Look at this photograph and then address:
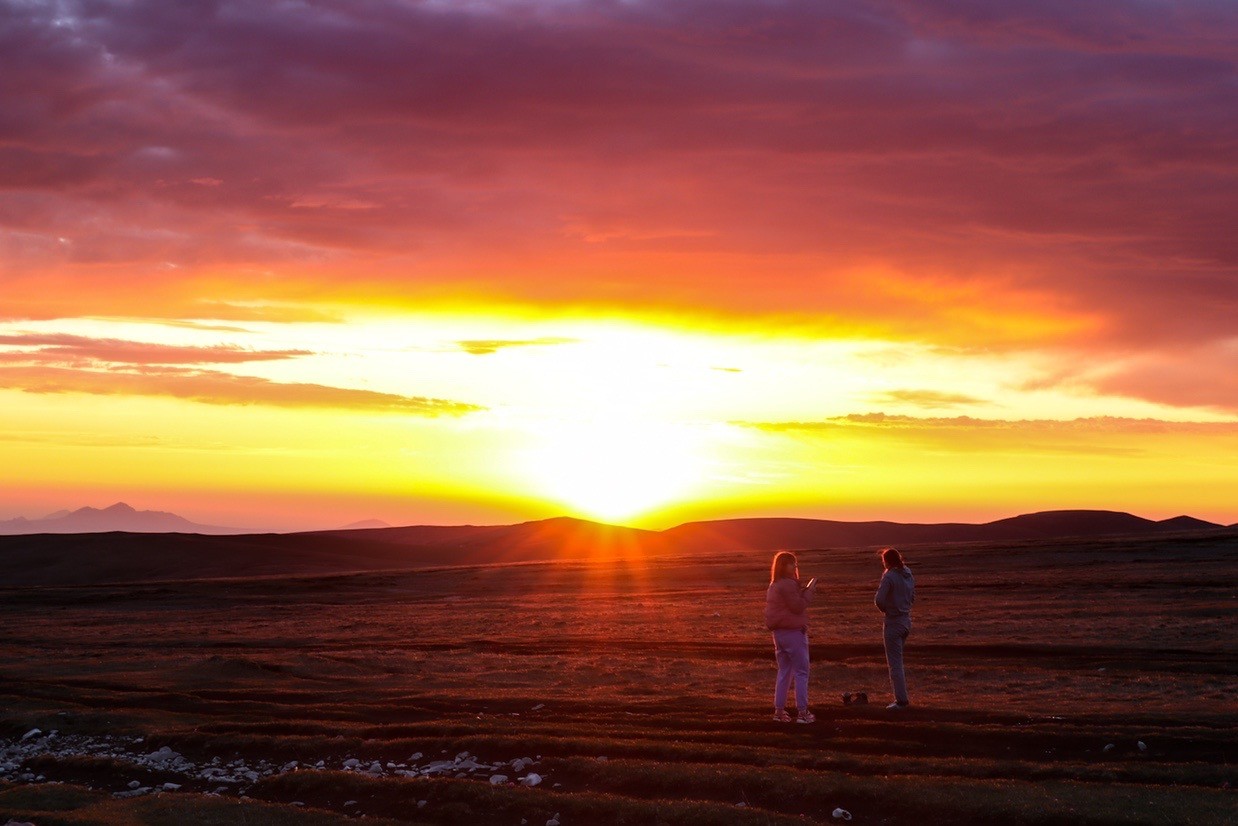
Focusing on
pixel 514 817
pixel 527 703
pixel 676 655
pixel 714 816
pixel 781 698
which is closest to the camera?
pixel 714 816

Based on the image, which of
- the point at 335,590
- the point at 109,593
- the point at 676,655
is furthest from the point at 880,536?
the point at 676,655

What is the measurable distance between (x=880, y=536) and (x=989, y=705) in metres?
179

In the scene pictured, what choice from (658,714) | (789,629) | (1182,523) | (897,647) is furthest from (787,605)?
(1182,523)

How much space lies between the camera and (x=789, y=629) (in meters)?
21.8

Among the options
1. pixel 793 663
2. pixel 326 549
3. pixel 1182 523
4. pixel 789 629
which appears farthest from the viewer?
pixel 1182 523

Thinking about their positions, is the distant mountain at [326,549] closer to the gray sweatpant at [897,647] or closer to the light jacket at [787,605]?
the gray sweatpant at [897,647]

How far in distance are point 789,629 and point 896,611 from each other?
247 centimetres

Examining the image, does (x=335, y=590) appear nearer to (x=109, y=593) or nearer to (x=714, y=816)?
(x=109, y=593)

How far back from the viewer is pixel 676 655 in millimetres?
38219

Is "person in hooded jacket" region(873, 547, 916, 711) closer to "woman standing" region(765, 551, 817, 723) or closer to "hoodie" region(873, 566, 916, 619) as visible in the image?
"hoodie" region(873, 566, 916, 619)

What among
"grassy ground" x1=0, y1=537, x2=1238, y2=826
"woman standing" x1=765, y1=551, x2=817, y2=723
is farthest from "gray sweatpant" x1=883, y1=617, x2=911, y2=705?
"woman standing" x1=765, y1=551, x2=817, y2=723

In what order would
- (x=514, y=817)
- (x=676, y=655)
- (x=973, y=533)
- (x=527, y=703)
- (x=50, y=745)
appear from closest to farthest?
(x=514, y=817)
(x=50, y=745)
(x=527, y=703)
(x=676, y=655)
(x=973, y=533)

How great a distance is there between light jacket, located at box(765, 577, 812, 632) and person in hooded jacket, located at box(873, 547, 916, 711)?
1885 millimetres

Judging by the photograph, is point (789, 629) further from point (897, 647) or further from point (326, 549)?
point (326, 549)
